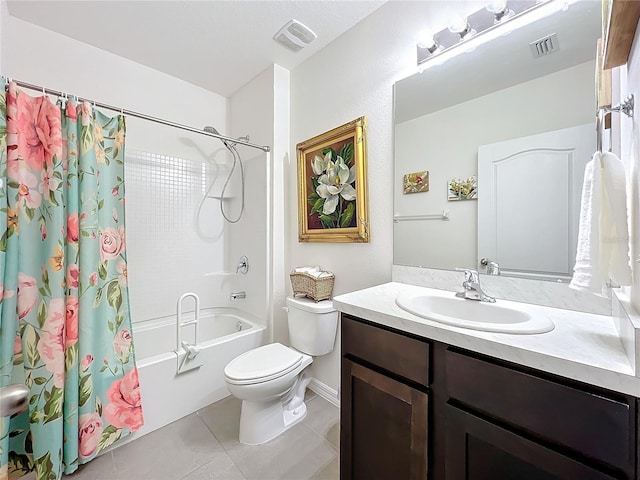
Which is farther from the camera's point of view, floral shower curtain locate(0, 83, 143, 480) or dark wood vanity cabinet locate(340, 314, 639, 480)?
floral shower curtain locate(0, 83, 143, 480)

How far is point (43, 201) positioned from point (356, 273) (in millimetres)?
1673

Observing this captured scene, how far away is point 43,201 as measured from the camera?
4.13 ft

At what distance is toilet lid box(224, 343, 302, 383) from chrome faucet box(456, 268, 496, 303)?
0.99 metres

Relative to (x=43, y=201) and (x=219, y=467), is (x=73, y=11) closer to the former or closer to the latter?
(x=43, y=201)

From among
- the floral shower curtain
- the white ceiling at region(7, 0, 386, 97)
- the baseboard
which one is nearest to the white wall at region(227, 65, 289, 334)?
the white ceiling at region(7, 0, 386, 97)

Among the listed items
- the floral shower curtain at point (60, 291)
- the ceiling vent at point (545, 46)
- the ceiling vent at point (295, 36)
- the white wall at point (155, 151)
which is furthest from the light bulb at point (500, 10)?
the floral shower curtain at point (60, 291)

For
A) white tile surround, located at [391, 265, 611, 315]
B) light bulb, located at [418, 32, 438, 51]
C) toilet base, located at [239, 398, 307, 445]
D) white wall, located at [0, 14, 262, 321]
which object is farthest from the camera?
white wall, located at [0, 14, 262, 321]

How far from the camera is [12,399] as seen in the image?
38 centimetres

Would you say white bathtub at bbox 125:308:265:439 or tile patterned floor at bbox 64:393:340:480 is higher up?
white bathtub at bbox 125:308:265:439

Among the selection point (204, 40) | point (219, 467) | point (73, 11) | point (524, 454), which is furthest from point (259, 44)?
point (219, 467)

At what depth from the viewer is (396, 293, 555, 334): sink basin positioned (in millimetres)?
759

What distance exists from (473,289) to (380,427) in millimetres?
656

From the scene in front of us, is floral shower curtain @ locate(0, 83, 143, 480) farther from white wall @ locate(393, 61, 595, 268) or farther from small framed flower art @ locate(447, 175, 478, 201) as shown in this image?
small framed flower art @ locate(447, 175, 478, 201)

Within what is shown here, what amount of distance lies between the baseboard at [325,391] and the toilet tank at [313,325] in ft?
1.10
